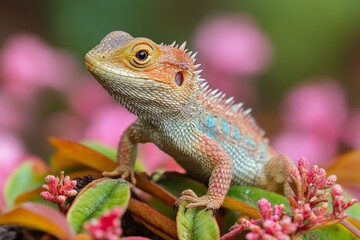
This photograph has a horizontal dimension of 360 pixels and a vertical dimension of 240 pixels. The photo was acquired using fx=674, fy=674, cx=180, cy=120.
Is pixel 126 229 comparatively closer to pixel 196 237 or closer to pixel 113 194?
pixel 113 194

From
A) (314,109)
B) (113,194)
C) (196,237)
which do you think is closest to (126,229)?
(113,194)

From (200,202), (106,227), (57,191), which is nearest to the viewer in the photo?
(106,227)

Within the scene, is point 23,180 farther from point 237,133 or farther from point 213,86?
point 213,86

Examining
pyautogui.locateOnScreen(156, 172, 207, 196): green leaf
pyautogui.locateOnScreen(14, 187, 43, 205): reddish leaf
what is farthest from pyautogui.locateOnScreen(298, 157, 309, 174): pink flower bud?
pyautogui.locateOnScreen(14, 187, 43, 205): reddish leaf

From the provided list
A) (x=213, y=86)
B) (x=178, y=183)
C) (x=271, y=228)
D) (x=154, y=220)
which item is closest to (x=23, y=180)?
(x=178, y=183)

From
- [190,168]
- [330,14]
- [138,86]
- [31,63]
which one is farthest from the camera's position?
[330,14]

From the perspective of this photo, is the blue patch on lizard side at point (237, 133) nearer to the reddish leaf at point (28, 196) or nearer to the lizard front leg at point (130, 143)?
the lizard front leg at point (130, 143)

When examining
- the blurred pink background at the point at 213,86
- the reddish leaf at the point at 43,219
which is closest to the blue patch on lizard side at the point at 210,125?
the reddish leaf at the point at 43,219

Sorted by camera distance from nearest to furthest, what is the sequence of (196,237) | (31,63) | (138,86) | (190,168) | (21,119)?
(196,237), (138,86), (190,168), (31,63), (21,119)
